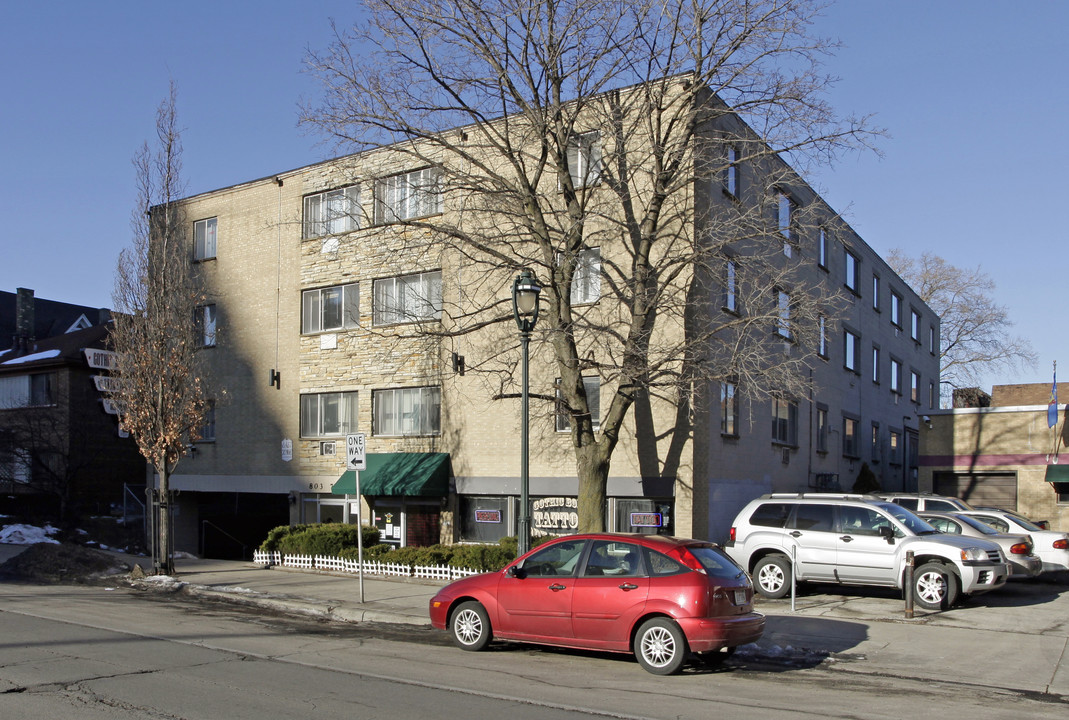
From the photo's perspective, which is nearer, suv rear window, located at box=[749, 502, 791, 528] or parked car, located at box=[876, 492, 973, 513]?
suv rear window, located at box=[749, 502, 791, 528]

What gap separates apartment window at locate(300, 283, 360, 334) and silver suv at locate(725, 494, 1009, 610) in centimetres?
1340

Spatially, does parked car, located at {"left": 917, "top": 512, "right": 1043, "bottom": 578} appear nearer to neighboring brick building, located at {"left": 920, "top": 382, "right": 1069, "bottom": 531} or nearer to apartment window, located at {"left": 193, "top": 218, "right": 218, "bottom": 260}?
neighboring brick building, located at {"left": 920, "top": 382, "right": 1069, "bottom": 531}

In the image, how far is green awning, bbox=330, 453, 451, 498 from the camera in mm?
22984

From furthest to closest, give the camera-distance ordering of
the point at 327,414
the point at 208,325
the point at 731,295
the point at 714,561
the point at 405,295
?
the point at 208,325
the point at 327,414
the point at 405,295
the point at 731,295
the point at 714,561

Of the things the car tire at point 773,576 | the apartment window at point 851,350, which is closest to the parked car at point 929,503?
the car tire at point 773,576

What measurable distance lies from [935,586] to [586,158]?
10.0m

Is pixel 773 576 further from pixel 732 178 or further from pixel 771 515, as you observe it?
pixel 732 178

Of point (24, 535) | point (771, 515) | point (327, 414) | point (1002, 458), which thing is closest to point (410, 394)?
point (327, 414)

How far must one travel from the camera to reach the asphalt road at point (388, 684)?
8039mm

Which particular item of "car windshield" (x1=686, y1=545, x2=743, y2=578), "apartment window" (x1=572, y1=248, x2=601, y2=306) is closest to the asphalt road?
"car windshield" (x1=686, y1=545, x2=743, y2=578)

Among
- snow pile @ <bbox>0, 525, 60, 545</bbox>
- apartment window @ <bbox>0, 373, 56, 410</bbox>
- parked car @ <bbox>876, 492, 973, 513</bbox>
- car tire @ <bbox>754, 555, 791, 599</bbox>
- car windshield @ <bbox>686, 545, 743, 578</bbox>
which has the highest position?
apartment window @ <bbox>0, 373, 56, 410</bbox>

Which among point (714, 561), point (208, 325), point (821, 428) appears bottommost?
point (714, 561)

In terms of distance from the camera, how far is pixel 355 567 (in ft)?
67.7

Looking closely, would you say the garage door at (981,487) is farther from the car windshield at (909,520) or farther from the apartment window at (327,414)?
the apartment window at (327,414)
